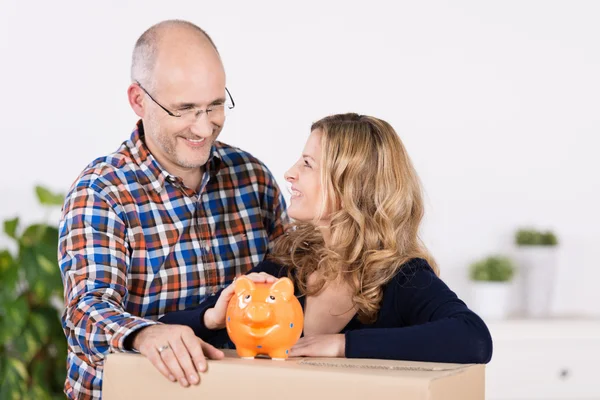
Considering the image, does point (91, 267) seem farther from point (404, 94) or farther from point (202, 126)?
point (404, 94)

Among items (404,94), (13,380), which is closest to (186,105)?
(13,380)

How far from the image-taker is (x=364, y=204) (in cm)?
161

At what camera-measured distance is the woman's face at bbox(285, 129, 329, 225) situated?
1603mm

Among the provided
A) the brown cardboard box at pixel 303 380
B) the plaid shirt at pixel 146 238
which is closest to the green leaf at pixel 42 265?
the plaid shirt at pixel 146 238

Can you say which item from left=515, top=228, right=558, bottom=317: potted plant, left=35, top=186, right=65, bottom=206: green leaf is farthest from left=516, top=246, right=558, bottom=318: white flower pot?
left=35, top=186, right=65, bottom=206: green leaf

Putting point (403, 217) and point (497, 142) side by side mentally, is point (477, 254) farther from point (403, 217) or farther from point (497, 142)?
point (403, 217)

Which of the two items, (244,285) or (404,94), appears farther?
(404,94)

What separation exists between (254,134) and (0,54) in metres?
0.92

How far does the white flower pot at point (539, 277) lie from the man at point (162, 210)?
1.59 meters

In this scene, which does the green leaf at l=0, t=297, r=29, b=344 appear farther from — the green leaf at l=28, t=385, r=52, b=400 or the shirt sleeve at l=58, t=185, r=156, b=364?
the shirt sleeve at l=58, t=185, r=156, b=364

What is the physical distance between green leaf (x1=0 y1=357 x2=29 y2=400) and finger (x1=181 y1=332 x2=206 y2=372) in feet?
5.16

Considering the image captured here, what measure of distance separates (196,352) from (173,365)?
Result: 4 cm

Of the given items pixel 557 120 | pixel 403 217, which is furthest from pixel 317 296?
pixel 557 120

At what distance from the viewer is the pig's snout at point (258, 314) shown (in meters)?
1.27
